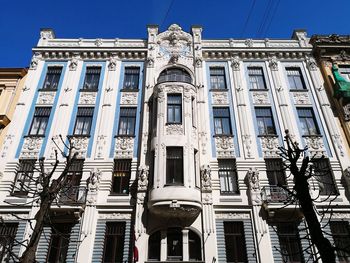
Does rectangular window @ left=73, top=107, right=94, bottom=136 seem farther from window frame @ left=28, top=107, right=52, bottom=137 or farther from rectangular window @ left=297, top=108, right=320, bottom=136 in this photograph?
rectangular window @ left=297, top=108, right=320, bottom=136

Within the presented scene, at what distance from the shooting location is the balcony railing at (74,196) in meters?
16.7

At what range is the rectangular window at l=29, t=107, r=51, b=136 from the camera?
67.5 feet

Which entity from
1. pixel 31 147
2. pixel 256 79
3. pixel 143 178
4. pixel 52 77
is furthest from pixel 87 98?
pixel 256 79

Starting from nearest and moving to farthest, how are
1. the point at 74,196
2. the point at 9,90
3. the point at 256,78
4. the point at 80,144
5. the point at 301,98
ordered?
the point at 74,196 < the point at 80,144 < the point at 301,98 < the point at 9,90 < the point at 256,78

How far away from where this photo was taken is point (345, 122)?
67.9ft

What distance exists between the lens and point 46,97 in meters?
22.0

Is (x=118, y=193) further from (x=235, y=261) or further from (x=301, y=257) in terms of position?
(x=301, y=257)

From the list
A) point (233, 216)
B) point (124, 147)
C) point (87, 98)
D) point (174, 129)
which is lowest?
point (233, 216)

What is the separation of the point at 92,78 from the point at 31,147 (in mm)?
7136

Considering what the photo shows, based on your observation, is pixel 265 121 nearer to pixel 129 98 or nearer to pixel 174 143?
pixel 174 143

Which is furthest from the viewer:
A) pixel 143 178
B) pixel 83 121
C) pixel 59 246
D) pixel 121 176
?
pixel 83 121

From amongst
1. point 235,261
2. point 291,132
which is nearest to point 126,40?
point 291,132

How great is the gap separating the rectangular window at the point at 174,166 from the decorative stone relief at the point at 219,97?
18.3ft

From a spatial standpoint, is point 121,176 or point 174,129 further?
point 174,129
